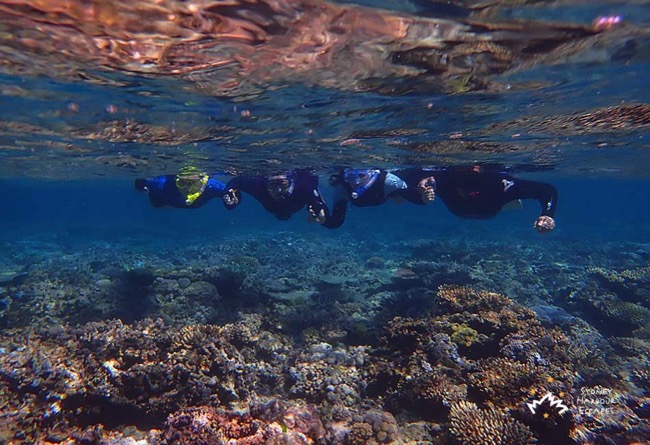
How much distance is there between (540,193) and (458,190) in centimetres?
269

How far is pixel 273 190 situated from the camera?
Answer: 15055 mm

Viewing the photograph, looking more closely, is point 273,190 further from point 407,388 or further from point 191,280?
point 407,388

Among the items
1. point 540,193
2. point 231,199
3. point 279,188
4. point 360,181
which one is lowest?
point 231,199

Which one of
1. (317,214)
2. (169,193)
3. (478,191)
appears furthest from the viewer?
(169,193)

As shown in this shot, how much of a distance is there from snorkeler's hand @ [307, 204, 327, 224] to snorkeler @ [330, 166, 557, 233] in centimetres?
132

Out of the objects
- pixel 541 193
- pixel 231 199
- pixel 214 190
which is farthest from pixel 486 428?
pixel 214 190

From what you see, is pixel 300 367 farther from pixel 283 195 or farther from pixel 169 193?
pixel 169 193

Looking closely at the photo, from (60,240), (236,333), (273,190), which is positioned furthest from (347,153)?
(60,240)

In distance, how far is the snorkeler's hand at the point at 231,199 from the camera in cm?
1445

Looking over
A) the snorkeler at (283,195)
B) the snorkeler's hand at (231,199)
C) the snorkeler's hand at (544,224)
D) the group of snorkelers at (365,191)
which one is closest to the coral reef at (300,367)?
the snorkeler's hand at (544,224)

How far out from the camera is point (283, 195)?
1512cm

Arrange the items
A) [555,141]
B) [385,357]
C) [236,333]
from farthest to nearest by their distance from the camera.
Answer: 1. [555,141]
2. [236,333]
3. [385,357]

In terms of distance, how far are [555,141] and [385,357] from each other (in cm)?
1396

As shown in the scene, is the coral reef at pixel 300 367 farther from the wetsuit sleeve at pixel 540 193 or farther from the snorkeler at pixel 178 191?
the wetsuit sleeve at pixel 540 193
